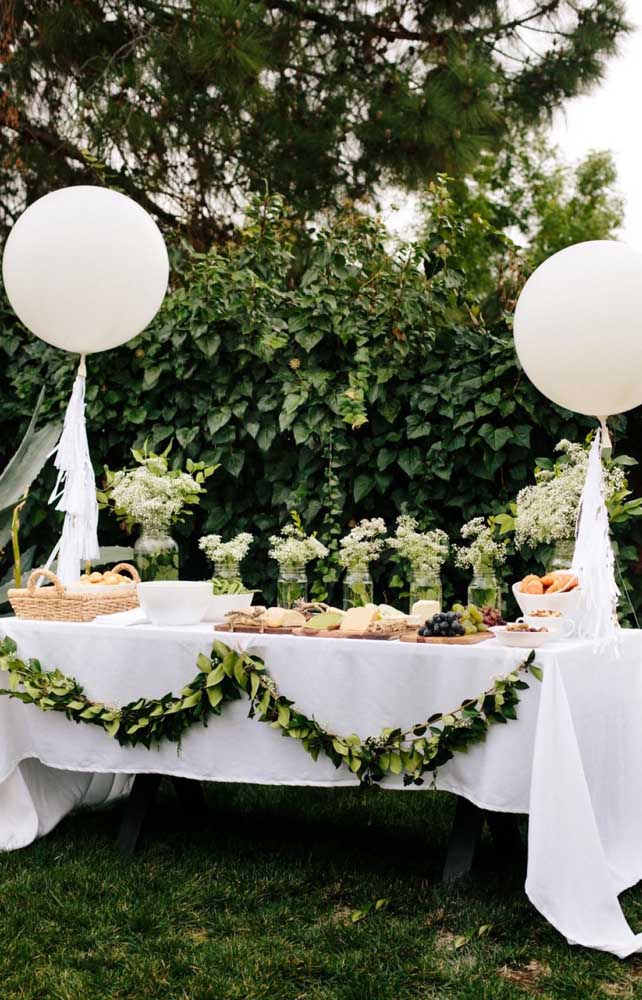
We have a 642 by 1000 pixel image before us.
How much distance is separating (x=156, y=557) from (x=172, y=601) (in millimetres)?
351

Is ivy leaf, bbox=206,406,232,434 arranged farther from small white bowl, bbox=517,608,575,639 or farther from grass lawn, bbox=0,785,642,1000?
small white bowl, bbox=517,608,575,639

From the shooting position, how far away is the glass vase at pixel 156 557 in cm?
330

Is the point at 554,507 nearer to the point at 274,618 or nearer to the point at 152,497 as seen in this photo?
the point at 274,618

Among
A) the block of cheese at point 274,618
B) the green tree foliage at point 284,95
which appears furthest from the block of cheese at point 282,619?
the green tree foliage at point 284,95

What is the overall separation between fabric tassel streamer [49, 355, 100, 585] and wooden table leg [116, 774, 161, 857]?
72cm

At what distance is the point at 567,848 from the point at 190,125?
15.7ft

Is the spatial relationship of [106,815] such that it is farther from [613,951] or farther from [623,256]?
[623,256]

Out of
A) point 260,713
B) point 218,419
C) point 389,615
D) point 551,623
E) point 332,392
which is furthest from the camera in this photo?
point 218,419

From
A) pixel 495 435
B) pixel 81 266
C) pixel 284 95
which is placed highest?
pixel 284 95

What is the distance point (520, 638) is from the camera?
2586 mm

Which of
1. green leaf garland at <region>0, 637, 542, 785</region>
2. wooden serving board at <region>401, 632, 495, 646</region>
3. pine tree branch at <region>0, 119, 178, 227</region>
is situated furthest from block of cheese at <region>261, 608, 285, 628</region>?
pine tree branch at <region>0, 119, 178, 227</region>

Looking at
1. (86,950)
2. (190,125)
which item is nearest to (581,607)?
(86,950)

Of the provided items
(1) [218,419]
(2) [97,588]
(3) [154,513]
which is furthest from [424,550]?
(1) [218,419]

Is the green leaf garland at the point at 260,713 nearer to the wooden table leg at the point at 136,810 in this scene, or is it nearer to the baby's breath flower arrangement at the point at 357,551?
the wooden table leg at the point at 136,810
